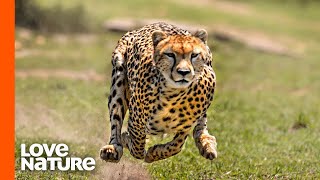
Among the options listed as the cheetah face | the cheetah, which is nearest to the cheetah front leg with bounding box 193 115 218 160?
the cheetah

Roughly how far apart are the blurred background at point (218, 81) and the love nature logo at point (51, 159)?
144 millimetres

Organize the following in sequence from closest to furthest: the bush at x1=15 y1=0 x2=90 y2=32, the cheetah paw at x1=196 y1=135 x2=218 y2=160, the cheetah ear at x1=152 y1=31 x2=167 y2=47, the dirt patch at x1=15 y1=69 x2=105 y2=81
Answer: the cheetah ear at x1=152 y1=31 x2=167 y2=47 → the cheetah paw at x1=196 y1=135 x2=218 y2=160 → the dirt patch at x1=15 y1=69 x2=105 y2=81 → the bush at x1=15 y1=0 x2=90 y2=32

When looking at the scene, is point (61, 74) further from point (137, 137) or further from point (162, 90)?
point (162, 90)

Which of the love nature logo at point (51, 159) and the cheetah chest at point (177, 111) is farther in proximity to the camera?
the love nature logo at point (51, 159)

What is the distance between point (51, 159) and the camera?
27.9ft

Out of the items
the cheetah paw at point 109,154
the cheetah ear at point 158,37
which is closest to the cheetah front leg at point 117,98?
the cheetah paw at point 109,154

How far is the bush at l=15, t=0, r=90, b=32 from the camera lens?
775 inches

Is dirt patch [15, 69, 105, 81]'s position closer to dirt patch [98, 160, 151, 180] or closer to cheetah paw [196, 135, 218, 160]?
dirt patch [98, 160, 151, 180]

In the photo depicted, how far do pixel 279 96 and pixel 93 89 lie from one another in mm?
3458

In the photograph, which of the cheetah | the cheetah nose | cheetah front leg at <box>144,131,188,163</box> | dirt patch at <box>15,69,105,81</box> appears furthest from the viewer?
dirt patch at <box>15,69,105,81</box>

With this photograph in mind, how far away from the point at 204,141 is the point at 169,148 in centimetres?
32

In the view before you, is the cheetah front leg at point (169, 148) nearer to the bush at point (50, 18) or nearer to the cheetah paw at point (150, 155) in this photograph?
the cheetah paw at point (150, 155)

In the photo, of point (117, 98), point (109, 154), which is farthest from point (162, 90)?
point (117, 98)

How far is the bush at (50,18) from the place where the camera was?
19688mm
